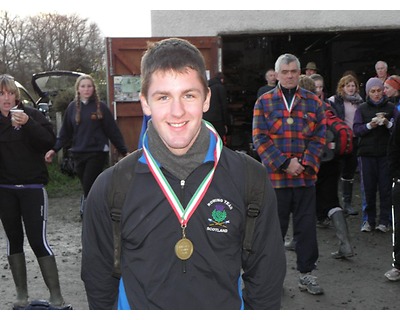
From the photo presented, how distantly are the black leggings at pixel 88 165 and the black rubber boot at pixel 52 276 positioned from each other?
8.02 ft

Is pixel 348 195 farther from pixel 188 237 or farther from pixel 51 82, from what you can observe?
pixel 51 82

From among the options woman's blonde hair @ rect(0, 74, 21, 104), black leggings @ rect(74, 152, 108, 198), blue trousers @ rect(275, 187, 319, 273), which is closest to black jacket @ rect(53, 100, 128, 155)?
black leggings @ rect(74, 152, 108, 198)

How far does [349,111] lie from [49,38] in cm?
1423

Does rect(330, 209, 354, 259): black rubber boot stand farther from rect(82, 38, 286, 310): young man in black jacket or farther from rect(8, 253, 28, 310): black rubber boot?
rect(82, 38, 286, 310): young man in black jacket

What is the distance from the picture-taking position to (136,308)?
221cm

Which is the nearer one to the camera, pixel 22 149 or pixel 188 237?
pixel 188 237

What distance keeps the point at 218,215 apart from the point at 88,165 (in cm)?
565

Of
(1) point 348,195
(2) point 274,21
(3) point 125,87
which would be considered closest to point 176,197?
(1) point 348,195

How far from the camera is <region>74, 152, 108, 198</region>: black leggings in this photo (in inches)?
300

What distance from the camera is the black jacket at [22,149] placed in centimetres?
500

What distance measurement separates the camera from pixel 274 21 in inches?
512

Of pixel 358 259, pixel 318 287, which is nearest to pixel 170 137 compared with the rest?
pixel 318 287

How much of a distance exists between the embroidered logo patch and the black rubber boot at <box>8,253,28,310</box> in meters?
3.52

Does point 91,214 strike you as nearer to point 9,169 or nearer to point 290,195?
point 9,169
